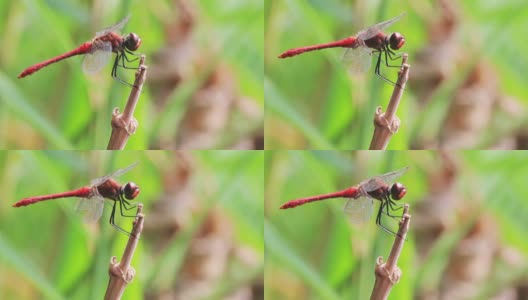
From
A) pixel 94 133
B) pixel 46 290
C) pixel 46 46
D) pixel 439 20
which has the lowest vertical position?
pixel 46 290

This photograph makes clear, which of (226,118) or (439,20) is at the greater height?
(439,20)

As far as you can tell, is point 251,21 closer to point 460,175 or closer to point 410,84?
point 410,84

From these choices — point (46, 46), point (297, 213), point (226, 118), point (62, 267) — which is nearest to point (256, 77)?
point (226, 118)

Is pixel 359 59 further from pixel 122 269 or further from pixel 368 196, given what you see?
pixel 122 269

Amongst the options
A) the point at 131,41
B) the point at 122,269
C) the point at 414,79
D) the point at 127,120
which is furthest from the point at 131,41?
the point at 414,79

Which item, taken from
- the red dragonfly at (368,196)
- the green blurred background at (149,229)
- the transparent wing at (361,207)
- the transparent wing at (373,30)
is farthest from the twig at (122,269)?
the transparent wing at (373,30)
